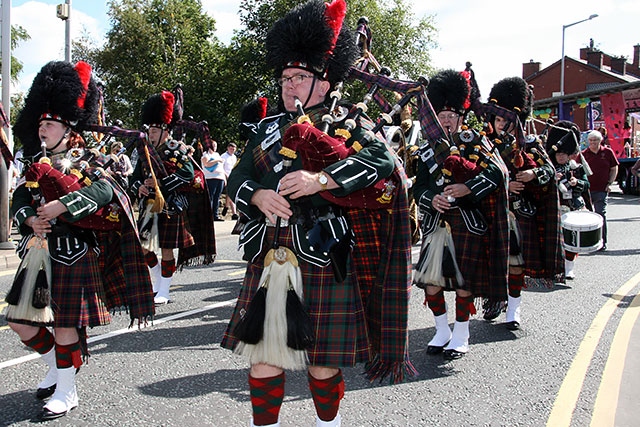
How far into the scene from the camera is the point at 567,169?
25.2 feet

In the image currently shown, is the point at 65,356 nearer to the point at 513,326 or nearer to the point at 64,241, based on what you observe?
the point at 64,241

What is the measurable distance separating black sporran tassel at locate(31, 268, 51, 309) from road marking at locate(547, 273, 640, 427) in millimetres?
2849

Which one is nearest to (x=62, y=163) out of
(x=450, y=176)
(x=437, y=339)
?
(x=450, y=176)

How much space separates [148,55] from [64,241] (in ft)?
94.8

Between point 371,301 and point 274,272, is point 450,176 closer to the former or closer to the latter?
point 371,301

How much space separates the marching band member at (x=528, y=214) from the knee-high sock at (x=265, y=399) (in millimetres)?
3230

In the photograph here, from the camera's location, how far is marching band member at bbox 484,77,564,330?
213 inches

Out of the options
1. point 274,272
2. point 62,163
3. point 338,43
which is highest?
point 338,43

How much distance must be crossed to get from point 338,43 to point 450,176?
197cm

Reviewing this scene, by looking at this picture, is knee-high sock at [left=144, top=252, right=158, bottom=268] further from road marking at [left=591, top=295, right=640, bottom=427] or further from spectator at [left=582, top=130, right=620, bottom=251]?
spectator at [left=582, top=130, right=620, bottom=251]

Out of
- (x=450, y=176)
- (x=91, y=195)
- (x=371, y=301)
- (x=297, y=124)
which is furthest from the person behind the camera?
(x=450, y=176)

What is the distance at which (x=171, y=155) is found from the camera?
245 inches

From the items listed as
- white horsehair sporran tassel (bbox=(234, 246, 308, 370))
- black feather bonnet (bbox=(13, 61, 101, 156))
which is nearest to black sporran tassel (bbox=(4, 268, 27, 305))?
black feather bonnet (bbox=(13, 61, 101, 156))

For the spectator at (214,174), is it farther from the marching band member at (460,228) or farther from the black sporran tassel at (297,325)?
the black sporran tassel at (297,325)
